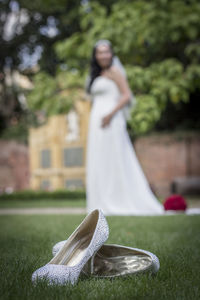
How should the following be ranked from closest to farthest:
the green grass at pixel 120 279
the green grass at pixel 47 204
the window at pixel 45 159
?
the green grass at pixel 120 279, the green grass at pixel 47 204, the window at pixel 45 159

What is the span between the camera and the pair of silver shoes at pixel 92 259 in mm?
1740

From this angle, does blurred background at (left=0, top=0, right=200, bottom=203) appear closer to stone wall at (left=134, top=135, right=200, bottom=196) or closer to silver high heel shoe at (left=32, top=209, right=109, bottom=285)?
stone wall at (left=134, top=135, right=200, bottom=196)

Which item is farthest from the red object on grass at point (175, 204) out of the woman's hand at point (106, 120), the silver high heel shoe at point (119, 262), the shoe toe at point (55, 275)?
the shoe toe at point (55, 275)

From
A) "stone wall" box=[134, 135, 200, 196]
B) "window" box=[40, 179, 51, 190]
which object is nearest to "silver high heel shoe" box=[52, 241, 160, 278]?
"stone wall" box=[134, 135, 200, 196]

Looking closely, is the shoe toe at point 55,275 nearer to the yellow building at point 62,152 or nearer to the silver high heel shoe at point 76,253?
the silver high heel shoe at point 76,253

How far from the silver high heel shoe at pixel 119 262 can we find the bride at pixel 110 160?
12.8 ft

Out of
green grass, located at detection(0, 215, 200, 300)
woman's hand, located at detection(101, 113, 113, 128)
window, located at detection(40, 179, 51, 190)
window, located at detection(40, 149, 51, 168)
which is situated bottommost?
window, located at detection(40, 179, 51, 190)

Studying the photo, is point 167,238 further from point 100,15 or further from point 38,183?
point 38,183

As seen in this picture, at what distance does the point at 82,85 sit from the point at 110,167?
4.32 meters

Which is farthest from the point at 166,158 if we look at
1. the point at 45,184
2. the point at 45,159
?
the point at 45,184

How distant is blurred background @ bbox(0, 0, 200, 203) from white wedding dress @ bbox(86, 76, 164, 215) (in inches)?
114

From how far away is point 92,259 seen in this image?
6.13 ft

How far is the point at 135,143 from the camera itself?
14648mm

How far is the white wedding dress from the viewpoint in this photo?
19.8 ft
